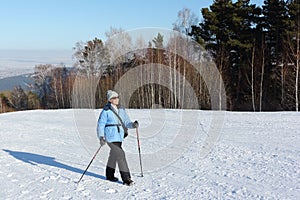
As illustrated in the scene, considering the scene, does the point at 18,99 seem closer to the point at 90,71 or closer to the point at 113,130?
the point at 90,71

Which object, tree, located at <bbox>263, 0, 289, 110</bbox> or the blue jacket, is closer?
the blue jacket

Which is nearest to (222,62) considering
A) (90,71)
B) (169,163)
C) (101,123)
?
(90,71)

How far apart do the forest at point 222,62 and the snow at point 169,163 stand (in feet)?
44.6

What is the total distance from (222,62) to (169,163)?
21646mm

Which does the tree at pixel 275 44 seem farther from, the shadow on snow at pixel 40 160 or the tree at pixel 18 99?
the tree at pixel 18 99

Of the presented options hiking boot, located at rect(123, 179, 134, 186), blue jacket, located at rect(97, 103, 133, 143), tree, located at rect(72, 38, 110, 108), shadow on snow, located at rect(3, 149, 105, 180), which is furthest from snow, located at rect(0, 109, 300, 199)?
tree, located at rect(72, 38, 110, 108)

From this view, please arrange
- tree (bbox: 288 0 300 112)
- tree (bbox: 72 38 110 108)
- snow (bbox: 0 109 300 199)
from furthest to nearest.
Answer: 1. tree (bbox: 72 38 110 108)
2. tree (bbox: 288 0 300 112)
3. snow (bbox: 0 109 300 199)

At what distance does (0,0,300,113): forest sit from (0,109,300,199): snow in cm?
1360

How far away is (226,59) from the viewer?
1060 inches

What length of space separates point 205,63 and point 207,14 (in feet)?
14.8

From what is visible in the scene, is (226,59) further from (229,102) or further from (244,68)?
(229,102)

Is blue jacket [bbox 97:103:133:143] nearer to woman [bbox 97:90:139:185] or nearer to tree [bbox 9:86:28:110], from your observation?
woman [bbox 97:90:139:185]

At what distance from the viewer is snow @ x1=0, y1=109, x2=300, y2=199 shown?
16.6 feet

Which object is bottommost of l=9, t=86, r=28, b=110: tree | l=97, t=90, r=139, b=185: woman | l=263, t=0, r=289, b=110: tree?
l=97, t=90, r=139, b=185: woman
